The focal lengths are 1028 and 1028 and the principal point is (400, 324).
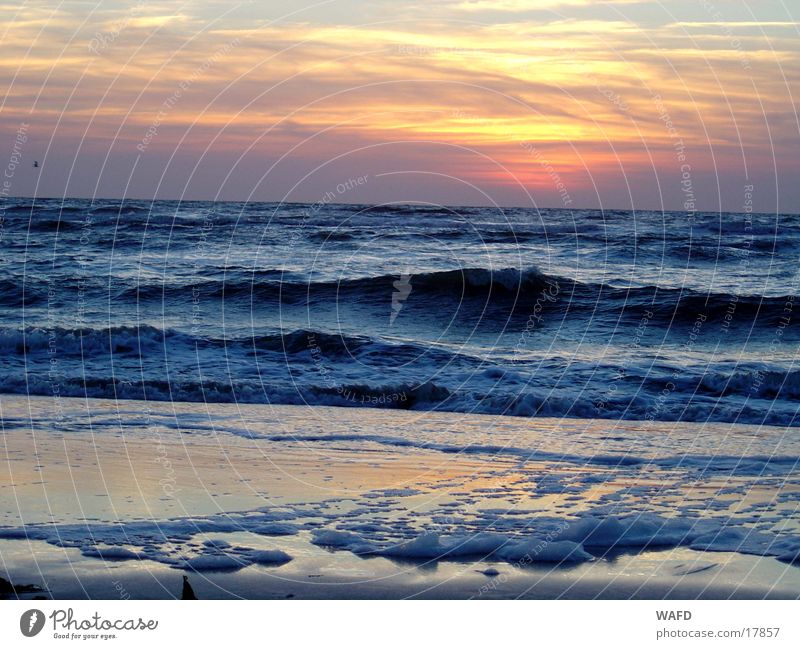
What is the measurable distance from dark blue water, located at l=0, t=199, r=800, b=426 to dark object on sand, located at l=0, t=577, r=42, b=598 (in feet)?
30.0

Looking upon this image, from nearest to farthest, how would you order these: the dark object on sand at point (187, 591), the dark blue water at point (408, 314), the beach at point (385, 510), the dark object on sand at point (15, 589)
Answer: the dark object on sand at point (187, 591), the dark object on sand at point (15, 589), the beach at point (385, 510), the dark blue water at point (408, 314)

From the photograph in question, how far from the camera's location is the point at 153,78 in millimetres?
15961

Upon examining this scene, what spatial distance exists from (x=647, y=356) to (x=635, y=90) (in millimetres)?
7117

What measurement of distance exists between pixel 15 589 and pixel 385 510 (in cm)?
371

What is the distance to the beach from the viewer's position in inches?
345

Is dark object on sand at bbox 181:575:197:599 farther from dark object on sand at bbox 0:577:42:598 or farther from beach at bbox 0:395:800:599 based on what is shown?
dark object on sand at bbox 0:577:42:598

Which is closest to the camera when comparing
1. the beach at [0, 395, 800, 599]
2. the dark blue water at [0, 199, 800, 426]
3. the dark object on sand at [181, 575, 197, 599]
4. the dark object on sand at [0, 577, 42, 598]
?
the dark object on sand at [181, 575, 197, 599]
